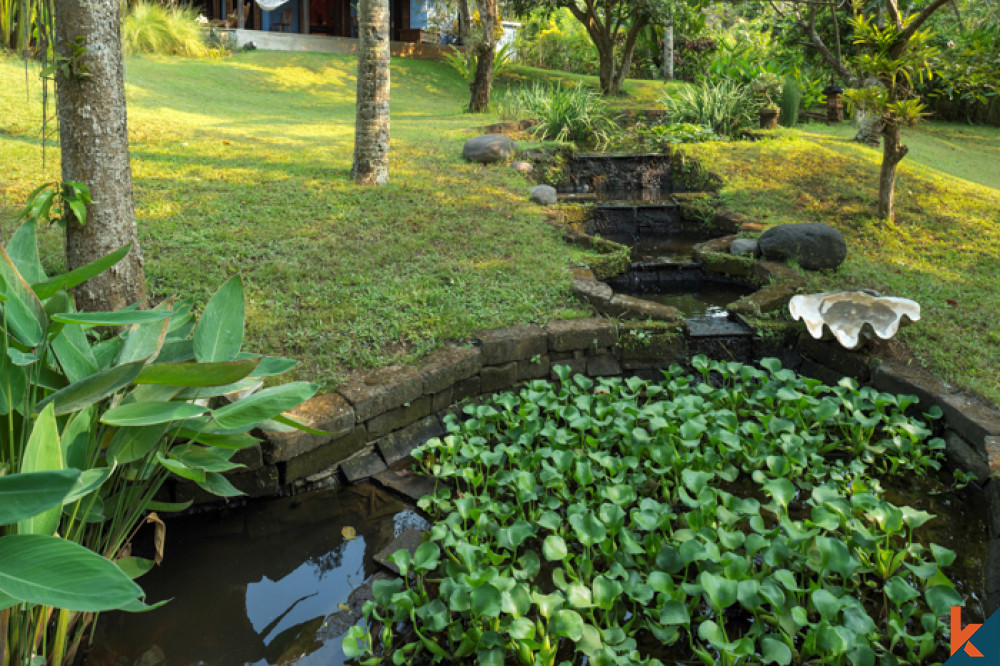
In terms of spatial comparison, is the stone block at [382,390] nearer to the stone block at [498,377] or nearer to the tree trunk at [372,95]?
the stone block at [498,377]

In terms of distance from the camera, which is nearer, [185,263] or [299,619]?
[299,619]

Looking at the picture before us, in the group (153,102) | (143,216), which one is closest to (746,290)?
(143,216)

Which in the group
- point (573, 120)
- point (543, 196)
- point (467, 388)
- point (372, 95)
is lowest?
point (467, 388)

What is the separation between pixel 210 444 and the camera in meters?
2.22

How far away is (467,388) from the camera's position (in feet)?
12.9

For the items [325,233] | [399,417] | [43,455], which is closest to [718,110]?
[325,233]

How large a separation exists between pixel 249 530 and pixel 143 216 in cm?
302

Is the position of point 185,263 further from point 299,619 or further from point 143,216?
point 299,619

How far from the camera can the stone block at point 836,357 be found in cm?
A: 398

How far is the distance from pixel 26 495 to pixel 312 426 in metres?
1.81

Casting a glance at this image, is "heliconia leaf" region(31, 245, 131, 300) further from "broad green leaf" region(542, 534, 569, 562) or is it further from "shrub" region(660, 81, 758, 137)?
"shrub" region(660, 81, 758, 137)

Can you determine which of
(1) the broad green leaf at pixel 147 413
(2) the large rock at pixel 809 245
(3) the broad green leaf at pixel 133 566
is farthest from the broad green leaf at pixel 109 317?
(2) the large rock at pixel 809 245

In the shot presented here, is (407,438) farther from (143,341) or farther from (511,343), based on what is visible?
(143,341)

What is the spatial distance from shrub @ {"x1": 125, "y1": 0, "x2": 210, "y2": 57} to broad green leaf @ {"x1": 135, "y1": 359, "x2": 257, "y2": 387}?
1332cm
